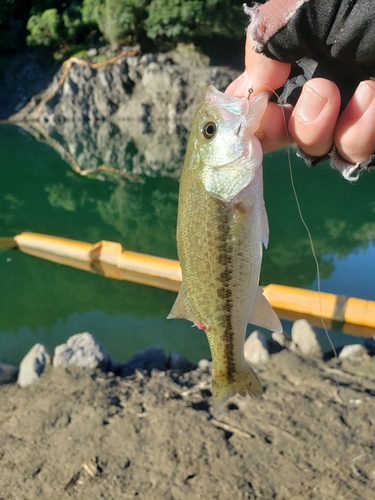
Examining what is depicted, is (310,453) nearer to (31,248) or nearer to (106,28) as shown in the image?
(31,248)

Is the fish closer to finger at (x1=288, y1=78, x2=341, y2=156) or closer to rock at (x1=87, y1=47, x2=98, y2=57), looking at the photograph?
finger at (x1=288, y1=78, x2=341, y2=156)

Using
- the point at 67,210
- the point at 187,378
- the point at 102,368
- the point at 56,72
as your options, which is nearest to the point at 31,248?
the point at 67,210

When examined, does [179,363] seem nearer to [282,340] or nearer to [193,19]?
[282,340]

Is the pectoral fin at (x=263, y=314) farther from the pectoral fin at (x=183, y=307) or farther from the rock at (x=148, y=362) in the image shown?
the rock at (x=148, y=362)

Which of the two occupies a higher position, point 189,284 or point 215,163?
point 215,163

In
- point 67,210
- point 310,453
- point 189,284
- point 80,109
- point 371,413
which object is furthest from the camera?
point 80,109

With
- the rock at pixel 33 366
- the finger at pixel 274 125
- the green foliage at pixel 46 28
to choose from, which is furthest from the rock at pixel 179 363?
the green foliage at pixel 46 28

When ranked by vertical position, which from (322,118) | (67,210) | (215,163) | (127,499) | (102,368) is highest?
(322,118)

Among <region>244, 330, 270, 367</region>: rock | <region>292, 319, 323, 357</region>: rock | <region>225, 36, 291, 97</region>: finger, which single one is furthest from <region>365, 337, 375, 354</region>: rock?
<region>225, 36, 291, 97</region>: finger
